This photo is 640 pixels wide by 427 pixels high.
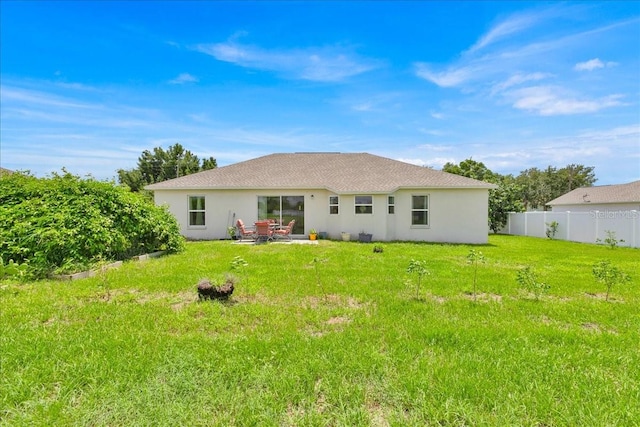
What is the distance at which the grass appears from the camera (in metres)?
2.58

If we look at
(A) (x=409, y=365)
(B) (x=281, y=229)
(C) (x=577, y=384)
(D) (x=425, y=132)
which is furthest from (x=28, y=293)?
(D) (x=425, y=132)

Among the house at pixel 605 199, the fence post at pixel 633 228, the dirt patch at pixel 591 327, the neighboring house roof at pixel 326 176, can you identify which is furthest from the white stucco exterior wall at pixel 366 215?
the house at pixel 605 199

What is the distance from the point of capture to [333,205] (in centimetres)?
1641

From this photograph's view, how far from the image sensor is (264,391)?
2.87 metres

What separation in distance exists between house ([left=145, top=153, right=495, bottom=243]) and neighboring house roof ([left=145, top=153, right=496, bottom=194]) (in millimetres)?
53

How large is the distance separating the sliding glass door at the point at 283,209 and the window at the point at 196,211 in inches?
125

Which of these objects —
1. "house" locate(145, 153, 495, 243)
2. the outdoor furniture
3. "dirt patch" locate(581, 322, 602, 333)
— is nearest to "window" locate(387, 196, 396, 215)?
"house" locate(145, 153, 495, 243)

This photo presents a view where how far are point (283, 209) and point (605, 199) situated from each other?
82.3 feet

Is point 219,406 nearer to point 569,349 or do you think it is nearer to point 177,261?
point 569,349

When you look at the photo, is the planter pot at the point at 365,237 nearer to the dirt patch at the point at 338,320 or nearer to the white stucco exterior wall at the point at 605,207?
the dirt patch at the point at 338,320

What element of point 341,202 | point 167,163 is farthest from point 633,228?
point 167,163

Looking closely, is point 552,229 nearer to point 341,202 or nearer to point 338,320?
point 341,202

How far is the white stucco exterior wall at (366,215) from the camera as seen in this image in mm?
15633

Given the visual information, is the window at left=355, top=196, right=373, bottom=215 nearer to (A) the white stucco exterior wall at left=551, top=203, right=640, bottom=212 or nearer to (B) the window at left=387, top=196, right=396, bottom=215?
(B) the window at left=387, top=196, right=396, bottom=215
